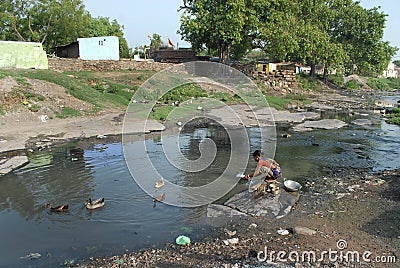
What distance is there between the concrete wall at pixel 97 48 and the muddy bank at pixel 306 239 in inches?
1150

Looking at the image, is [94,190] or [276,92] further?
[276,92]

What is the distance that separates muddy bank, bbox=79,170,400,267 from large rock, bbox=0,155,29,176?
21.6 ft

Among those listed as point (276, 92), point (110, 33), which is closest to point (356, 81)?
point (276, 92)

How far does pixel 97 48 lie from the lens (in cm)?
3347

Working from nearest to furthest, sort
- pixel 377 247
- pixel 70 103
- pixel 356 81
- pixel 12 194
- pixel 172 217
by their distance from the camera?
pixel 377 247
pixel 172 217
pixel 12 194
pixel 70 103
pixel 356 81

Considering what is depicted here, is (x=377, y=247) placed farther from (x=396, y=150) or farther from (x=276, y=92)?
(x=276, y=92)

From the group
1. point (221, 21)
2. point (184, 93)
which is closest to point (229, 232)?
point (184, 93)

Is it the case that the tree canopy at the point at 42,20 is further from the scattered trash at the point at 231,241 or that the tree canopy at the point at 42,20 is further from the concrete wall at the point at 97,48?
the scattered trash at the point at 231,241

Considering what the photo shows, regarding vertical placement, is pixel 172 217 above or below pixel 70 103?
below

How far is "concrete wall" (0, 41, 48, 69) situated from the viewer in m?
21.8

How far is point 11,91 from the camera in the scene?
17156mm

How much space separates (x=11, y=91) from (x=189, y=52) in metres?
28.6

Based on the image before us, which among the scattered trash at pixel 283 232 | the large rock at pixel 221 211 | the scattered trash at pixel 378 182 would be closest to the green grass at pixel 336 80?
the scattered trash at pixel 378 182

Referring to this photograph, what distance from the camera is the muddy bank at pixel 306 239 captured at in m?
5.57
